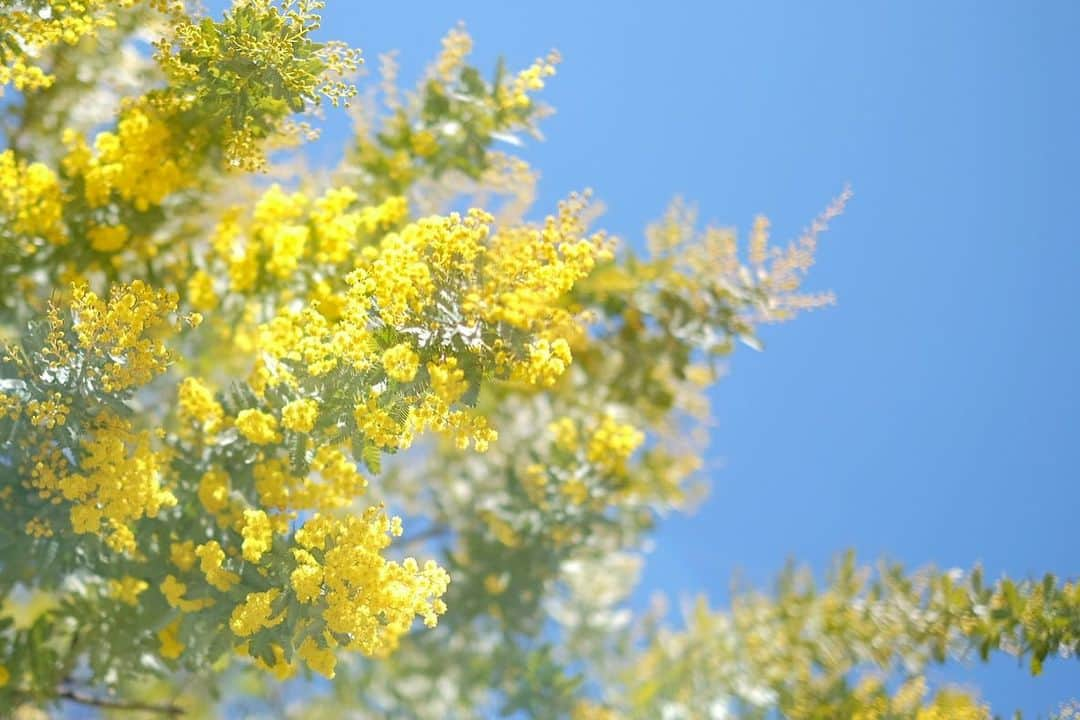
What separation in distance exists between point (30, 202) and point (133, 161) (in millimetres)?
392

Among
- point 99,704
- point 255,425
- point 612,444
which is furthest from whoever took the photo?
point 612,444

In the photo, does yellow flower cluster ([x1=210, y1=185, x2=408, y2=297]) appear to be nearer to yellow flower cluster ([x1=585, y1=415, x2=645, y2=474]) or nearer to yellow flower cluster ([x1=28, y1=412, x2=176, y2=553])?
yellow flower cluster ([x1=28, y1=412, x2=176, y2=553])

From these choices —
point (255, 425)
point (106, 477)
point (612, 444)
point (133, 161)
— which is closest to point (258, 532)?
point (255, 425)

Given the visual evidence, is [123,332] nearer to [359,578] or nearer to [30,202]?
[359,578]

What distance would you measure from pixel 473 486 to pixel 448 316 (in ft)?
12.6

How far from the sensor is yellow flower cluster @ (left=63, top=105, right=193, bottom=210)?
12.9 ft

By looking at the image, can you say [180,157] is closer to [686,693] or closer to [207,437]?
[207,437]

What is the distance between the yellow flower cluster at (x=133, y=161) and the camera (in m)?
3.93

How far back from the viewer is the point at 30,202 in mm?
3965

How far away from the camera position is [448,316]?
9.91ft

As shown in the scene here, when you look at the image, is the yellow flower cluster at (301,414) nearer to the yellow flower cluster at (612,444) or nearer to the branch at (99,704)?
the branch at (99,704)

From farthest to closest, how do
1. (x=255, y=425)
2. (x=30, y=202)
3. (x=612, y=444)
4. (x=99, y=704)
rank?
(x=612, y=444) → (x=99, y=704) → (x=30, y=202) → (x=255, y=425)

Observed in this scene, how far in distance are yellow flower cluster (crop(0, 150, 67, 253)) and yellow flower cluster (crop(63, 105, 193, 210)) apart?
13 cm

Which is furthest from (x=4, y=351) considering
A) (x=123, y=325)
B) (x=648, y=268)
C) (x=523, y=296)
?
(x=648, y=268)
